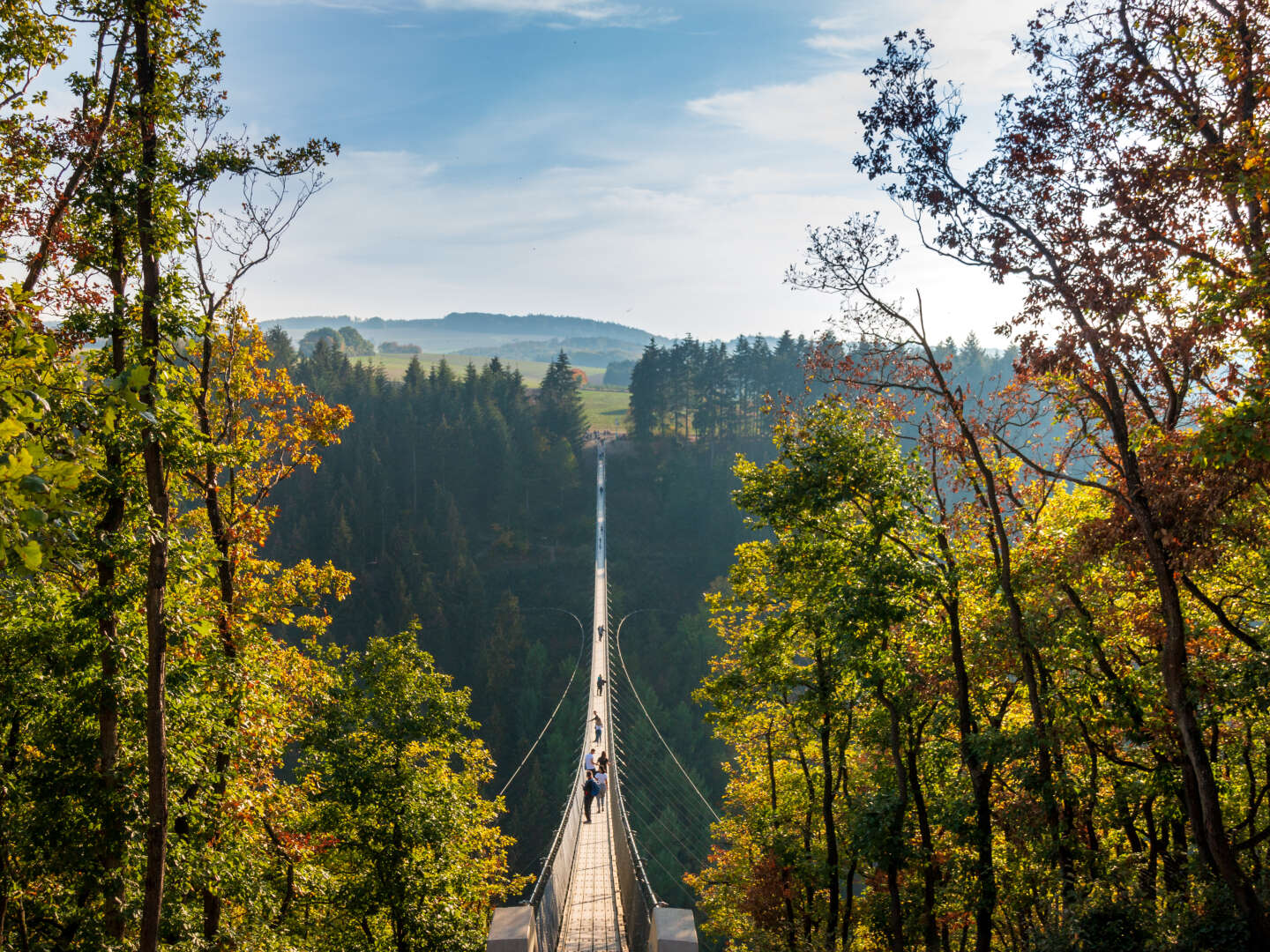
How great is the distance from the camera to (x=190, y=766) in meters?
5.57

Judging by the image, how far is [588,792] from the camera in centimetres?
1464

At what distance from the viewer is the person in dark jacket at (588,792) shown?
14633mm

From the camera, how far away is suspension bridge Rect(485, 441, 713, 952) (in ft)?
21.1

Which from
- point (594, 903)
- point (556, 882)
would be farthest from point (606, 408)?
point (556, 882)

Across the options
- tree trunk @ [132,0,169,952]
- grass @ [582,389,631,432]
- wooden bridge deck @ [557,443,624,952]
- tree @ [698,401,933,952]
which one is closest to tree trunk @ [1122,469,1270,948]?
tree @ [698,401,933,952]

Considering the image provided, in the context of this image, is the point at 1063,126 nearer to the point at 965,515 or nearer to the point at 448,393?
the point at 965,515

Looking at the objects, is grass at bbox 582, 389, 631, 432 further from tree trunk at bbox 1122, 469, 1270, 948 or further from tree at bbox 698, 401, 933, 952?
tree trunk at bbox 1122, 469, 1270, 948

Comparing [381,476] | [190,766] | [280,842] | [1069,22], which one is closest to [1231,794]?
[1069,22]

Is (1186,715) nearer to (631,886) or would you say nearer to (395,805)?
(395,805)

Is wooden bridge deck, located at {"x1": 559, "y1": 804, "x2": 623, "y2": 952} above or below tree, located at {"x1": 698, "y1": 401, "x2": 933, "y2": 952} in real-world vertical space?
below

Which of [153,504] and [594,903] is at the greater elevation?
[153,504]

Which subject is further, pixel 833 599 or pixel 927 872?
pixel 927 872

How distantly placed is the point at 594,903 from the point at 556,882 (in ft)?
7.21

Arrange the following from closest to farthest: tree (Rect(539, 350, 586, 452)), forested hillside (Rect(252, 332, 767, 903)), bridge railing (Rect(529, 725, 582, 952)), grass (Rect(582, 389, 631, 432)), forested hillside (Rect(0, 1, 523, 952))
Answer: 1. forested hillside (Rect(0, 1, 523, 952))
2. bridge railing (Rect(529, 725, 582, 952))
3. forested hillside (Rect(252, 332, 767, 903))
4. tree (Rect(539, 350, 586, 452))
5. grass (Rect(582, 389, 631, 432))
